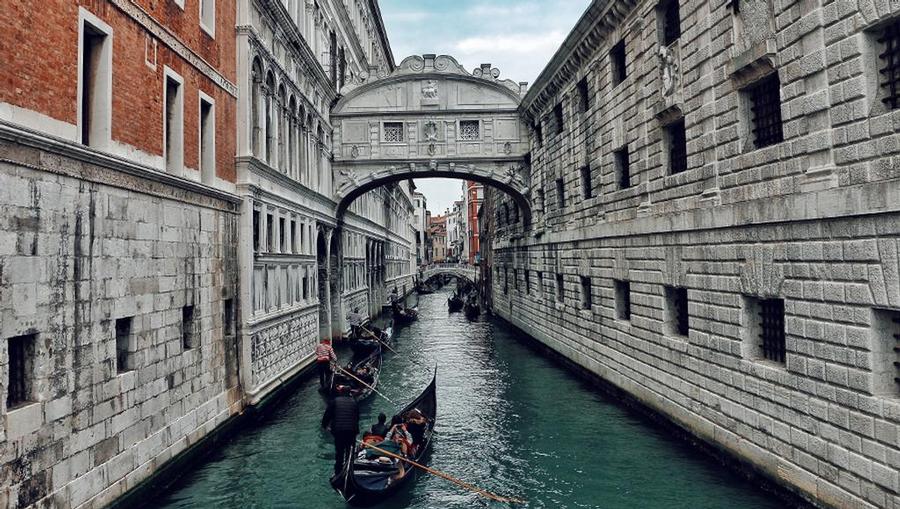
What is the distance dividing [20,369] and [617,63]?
12.3m

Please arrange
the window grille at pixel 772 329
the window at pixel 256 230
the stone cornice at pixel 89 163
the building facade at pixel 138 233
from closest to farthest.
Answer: the stone cornice at pixel 89 163, the building facade at pixel 138 233, the window grille at pixel 772 329, the window at pixel 256 230

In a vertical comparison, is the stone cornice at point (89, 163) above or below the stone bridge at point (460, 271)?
above

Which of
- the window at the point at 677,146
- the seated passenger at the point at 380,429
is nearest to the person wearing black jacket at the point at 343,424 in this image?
the seated passenger at the point at 380,429

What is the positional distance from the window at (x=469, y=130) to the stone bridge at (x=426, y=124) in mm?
35

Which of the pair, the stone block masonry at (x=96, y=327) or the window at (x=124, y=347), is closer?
the stone block masonry at (x=96, y=327)

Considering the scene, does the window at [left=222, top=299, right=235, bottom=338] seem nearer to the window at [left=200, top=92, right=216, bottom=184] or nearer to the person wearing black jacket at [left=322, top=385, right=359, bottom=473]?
the window at [left=200, top=92, right=216, bottom=184]

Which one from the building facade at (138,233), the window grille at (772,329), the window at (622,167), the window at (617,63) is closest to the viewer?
the building facade at (138,233)

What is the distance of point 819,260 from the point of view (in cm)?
688

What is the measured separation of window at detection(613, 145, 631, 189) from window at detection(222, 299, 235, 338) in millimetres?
8498

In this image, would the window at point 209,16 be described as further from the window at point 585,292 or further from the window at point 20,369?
the window at point 585,292

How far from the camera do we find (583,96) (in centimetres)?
1608

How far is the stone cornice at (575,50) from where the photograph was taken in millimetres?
12938

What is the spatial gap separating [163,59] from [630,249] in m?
9.12

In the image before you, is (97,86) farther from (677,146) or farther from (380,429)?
(677,146)
